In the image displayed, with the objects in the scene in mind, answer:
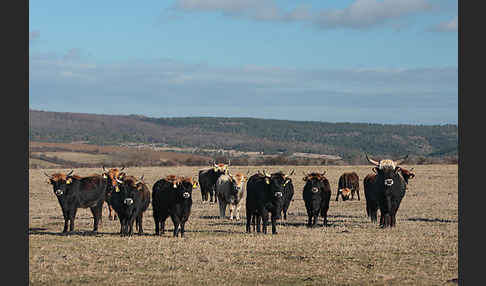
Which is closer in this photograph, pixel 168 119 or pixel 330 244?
pixel 330 244

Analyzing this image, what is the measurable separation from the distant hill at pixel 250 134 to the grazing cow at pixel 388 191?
111441mm

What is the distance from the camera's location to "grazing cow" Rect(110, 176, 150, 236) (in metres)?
20.3

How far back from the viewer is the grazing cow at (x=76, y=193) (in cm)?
2191

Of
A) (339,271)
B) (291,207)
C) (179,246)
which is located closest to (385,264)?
(339,271)

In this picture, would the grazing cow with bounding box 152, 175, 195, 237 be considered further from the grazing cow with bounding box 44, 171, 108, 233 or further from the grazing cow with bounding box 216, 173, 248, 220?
the grazing cow with bounding box 216, 173, 248, 220

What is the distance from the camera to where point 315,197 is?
23.0 metres

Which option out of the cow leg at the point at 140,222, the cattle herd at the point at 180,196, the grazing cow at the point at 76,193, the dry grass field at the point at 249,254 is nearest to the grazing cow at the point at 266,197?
the cattle herd at the point at 180,196

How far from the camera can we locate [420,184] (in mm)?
48188

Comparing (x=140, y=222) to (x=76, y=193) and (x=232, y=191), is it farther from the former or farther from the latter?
(x=232, y=191)

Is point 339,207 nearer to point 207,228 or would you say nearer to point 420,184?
point 207,228

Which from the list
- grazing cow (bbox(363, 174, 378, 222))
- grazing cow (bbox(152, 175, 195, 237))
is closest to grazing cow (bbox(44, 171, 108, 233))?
grazing cow (bbox(152, 175, 195, 237))

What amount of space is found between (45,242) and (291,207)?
15.2 m

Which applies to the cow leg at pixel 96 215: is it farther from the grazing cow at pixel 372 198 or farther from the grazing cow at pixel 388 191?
the grazing cow at pixel 372 198

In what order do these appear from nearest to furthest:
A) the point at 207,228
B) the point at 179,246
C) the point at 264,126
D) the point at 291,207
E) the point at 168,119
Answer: the point at 179,246 → the point at 207,228 → the point at 291,207 → the point at 264,126 → the point at 168,119
